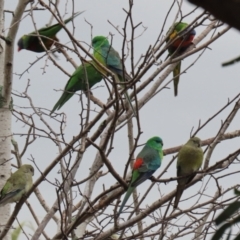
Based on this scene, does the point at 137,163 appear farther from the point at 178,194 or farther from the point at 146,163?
the point at 178,194

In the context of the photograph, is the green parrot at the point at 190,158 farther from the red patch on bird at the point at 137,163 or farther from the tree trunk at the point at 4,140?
the tree trunk at the point at 4,140

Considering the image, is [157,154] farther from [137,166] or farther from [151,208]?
[151,208]

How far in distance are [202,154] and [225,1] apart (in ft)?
10.7

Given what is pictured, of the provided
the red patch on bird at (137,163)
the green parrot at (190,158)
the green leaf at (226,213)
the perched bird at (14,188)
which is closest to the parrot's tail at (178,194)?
the green parrot at (190,158)

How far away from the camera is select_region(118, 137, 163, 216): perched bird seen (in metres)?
3.36

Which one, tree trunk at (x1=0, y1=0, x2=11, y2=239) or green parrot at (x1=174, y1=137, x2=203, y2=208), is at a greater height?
tree trunk at (x1=0, y1=0, x2=11, y2=239)

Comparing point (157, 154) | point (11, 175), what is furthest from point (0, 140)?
point (157, 154)

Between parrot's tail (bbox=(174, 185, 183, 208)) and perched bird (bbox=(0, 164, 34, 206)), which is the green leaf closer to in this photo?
parrot's tail (bbox=(174, 185, 183, 208))

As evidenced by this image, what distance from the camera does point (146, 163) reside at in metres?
3.58

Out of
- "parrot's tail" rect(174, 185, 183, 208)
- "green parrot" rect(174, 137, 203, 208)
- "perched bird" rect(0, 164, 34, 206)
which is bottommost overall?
"parrot's tail" rect(174, 185, 183, 208)

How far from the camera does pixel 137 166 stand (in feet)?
11.6

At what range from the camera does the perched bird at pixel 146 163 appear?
3355 mm

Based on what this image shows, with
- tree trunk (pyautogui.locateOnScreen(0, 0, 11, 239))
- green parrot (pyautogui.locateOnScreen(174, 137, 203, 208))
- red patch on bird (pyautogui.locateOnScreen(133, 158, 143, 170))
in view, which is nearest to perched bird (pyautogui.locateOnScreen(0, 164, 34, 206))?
tree trunk (pyautogui.locateOnScreen(0, 0, 11, 239))

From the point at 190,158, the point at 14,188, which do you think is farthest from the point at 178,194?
the point at 14,188
